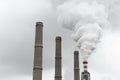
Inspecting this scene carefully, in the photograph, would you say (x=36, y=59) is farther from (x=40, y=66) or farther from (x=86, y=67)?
(x=86, y=67)

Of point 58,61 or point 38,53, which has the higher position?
point 38,53

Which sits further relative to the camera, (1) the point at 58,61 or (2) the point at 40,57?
(1) the point at 58,61

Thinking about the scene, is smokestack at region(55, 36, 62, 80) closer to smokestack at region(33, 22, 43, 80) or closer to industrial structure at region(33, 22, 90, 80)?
industrial structure at region(33, 22, 90, 80)

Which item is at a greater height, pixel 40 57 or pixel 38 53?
pixel 38 53

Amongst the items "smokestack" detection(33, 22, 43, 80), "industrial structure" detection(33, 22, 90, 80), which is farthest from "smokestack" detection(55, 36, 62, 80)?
"smokestack" detection(33, 22, 43, 80)

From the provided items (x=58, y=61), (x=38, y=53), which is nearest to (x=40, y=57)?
(x=38, y=53)

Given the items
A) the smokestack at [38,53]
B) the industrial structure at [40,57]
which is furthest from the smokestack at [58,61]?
the smokestack at [38,53]

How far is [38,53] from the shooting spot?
23516 mm

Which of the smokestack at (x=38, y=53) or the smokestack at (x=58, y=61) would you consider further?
the smokestack at (x=58, y=61)

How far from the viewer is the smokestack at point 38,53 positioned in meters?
23.0

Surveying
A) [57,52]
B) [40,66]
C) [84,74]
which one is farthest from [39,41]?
[84,74]

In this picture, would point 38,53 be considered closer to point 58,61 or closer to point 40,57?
point 40,57

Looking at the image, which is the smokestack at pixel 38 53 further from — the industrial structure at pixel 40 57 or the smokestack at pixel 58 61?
the smokestack at pixel 58 61

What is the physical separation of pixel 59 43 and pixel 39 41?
409 cm
